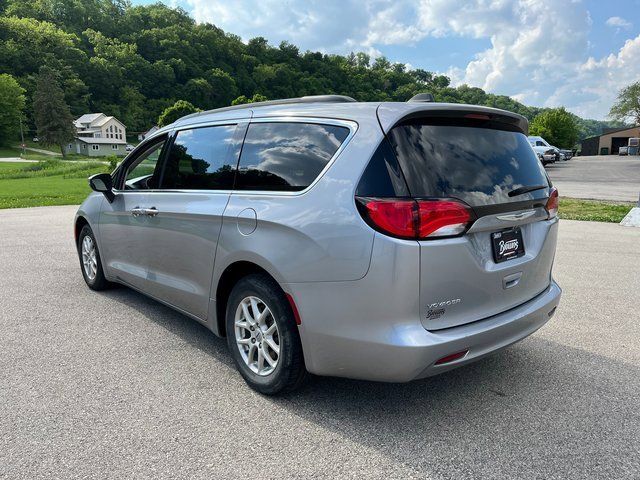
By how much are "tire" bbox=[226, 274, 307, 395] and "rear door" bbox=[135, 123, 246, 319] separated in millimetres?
372

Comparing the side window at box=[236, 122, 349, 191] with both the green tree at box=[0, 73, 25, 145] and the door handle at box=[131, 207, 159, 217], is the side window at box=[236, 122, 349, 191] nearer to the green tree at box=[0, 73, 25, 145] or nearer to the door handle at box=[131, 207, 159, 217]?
the door handle at box=[131, 207, 159, 217]

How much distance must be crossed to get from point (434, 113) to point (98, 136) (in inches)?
4517

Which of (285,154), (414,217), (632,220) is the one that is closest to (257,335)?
(285,154)

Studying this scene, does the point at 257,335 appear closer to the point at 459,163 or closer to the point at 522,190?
the point at 459,163

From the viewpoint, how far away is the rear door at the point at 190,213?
11.2 feet

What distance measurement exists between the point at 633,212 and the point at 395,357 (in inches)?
446

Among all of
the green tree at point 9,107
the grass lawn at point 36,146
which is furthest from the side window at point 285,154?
the grass lawn at point 36,146

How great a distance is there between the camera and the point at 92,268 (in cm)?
542

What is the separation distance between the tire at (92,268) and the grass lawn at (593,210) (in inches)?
409

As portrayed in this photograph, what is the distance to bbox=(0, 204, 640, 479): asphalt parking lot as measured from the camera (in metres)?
2.40

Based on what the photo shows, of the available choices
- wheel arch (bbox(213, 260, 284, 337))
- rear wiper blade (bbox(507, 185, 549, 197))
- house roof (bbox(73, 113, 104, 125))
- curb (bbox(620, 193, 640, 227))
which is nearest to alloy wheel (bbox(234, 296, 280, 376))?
wheel arch (bbox(213, 260, 284, 337))

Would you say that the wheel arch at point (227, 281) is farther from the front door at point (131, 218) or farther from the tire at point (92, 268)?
the tire at point (92, 268)

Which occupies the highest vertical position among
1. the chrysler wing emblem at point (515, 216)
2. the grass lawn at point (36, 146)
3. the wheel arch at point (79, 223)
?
the grass lawn at point (36, 146)

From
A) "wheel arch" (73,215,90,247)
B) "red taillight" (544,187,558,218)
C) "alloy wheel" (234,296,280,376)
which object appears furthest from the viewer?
"wheel arch" (73,215,90,247)
